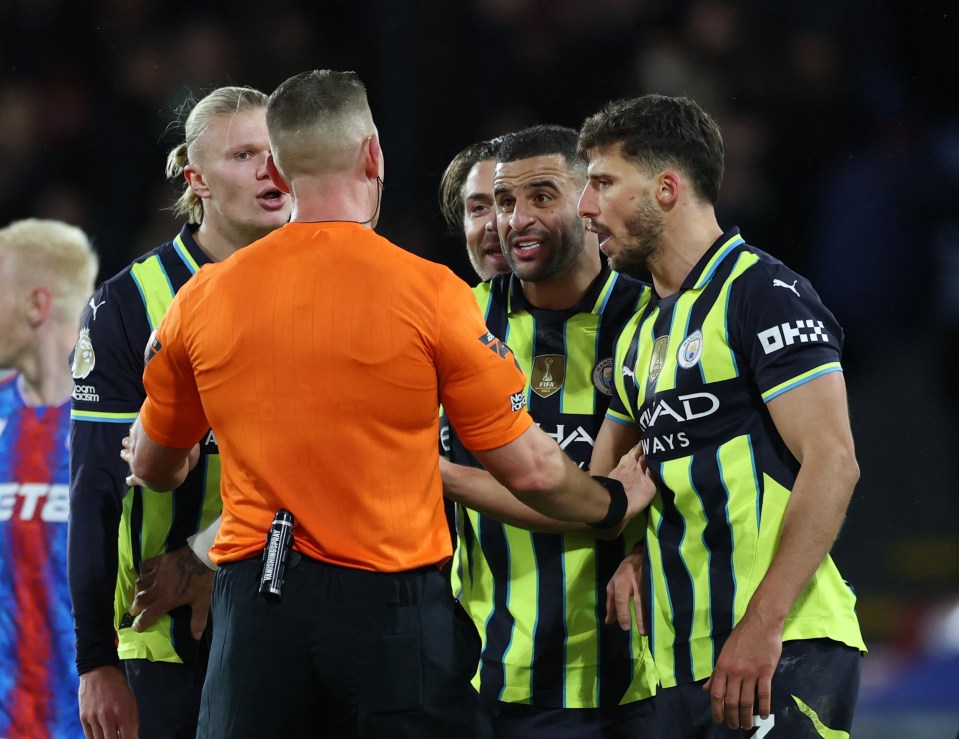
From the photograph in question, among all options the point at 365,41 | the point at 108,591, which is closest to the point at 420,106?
the point at 365,41

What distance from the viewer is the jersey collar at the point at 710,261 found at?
244cm

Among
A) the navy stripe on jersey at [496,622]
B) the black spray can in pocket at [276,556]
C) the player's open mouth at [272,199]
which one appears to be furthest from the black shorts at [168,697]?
the player's open mouth at [272,199]

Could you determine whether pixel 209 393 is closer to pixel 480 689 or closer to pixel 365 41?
pixel 480 689

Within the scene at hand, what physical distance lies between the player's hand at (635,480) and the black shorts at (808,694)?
1.32 feet

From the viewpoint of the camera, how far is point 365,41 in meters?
5.46

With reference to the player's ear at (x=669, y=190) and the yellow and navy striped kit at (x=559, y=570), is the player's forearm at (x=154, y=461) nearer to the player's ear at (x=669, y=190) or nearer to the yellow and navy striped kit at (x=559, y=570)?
the yellow and navy striped kit at (x=559, y=570)

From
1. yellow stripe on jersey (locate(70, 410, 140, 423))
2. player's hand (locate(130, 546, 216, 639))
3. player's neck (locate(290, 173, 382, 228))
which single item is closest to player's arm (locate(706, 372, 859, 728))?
player's neck (locate(290, 173, 382, 228))

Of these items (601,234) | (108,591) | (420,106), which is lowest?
(108,591)

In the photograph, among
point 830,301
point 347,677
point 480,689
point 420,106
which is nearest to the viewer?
point 347,677

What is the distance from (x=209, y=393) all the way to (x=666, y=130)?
4.03 feet

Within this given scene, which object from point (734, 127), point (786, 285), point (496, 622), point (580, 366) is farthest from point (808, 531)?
point (734, 127)

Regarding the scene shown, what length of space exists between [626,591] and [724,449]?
1.52 ft

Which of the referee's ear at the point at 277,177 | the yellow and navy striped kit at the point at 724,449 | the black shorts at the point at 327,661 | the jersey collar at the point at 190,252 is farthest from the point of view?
the jersey collar at the point at 190,252

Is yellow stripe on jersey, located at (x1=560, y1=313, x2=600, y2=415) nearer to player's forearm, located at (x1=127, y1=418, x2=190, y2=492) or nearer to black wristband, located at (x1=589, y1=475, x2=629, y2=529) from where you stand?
black wristband, located at (x1=589, y1=475, x2=629, y2=529)
